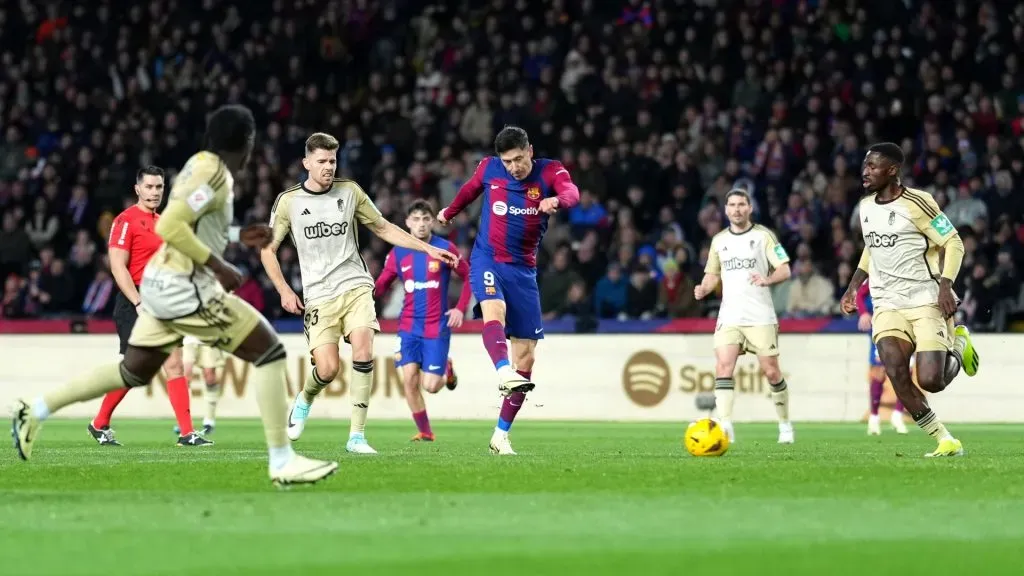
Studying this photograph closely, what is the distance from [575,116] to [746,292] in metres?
11.7

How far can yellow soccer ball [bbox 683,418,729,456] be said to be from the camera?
12336mm

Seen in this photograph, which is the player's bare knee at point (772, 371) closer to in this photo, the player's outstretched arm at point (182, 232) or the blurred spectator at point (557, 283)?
the blurred spectator at point (557, 283)

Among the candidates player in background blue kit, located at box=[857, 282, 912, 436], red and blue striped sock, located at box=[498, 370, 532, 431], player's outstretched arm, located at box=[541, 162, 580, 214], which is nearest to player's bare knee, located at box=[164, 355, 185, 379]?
red and blue striped sock, located at box=[498, 370, 532, 431]

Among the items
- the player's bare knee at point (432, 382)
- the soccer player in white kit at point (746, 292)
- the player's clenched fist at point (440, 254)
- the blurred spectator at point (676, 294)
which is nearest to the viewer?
the player's clenched fist at point (440, 254)

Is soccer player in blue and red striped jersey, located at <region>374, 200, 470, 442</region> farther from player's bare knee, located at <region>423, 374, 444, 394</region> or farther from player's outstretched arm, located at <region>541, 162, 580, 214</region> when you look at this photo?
player's outstretched arm, located at <region>541, 162, 580, 214</region>

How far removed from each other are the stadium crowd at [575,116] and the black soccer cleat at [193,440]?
26.3 feet

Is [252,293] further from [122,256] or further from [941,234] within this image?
[941,234]

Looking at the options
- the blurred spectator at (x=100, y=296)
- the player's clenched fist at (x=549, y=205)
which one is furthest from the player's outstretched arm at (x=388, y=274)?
the blurred spectator at (x=100, y=296)

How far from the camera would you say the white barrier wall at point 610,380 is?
21281 mm

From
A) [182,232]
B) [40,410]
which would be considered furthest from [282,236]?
[182,232]

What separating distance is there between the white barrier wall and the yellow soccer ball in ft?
31.3

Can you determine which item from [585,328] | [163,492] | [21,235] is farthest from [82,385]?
[21,235]

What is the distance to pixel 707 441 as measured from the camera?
12.3 meters

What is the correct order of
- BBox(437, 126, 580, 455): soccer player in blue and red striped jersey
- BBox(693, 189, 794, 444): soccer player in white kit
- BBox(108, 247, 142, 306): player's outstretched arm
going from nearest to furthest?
BBox(437, 126, 580, 455): soccer player in blue and red striped jersey → BBox(108, 247, 142, 306): player's outstretched arm → BBox(693, 189, 794, 444): soccer player in white kit
